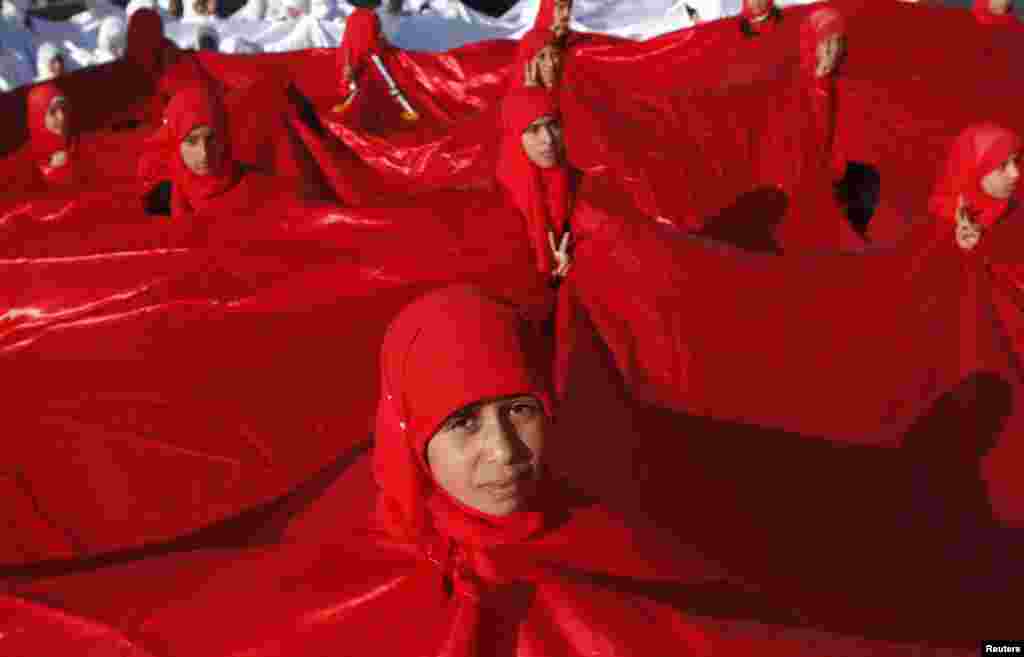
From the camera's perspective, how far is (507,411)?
1654 mm

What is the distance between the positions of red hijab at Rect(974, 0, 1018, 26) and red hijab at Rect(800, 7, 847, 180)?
1808 mm

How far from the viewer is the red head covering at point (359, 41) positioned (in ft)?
26.1

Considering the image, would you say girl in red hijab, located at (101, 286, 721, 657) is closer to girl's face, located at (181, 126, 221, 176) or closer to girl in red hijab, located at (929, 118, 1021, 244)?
girl in red hijab, located at (929, 118, 1021, 244)

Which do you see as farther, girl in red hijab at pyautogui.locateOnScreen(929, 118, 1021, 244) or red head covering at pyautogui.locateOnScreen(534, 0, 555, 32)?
red head covering at pyautogui.locateOnScreen(534, 0, 555, 32)

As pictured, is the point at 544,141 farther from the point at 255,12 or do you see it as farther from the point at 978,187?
the point at 255,12

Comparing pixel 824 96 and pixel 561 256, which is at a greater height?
pixel 824 96

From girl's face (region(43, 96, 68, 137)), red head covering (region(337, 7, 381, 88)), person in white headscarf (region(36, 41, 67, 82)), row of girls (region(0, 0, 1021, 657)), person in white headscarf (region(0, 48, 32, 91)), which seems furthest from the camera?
person in white headscarf (region(0, 48, 32, 91))

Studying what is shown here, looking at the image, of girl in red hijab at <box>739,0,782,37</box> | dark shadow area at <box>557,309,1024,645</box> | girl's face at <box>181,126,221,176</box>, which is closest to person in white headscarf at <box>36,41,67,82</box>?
girl's face at <box>181,126,221,176</box>

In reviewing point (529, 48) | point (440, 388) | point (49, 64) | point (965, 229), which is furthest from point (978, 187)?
point (49, 64)

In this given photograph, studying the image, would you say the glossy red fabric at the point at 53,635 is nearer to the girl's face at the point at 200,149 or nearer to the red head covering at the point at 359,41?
the girl's face at the point at 200,149

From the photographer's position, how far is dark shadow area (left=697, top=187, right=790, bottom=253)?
17.7 feet

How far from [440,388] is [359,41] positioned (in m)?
6.95

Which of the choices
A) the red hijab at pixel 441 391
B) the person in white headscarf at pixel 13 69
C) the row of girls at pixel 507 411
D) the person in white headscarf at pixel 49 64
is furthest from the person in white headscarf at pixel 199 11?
the red hijab at pixel 441 391

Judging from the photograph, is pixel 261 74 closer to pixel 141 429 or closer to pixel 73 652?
pixel 141 429
